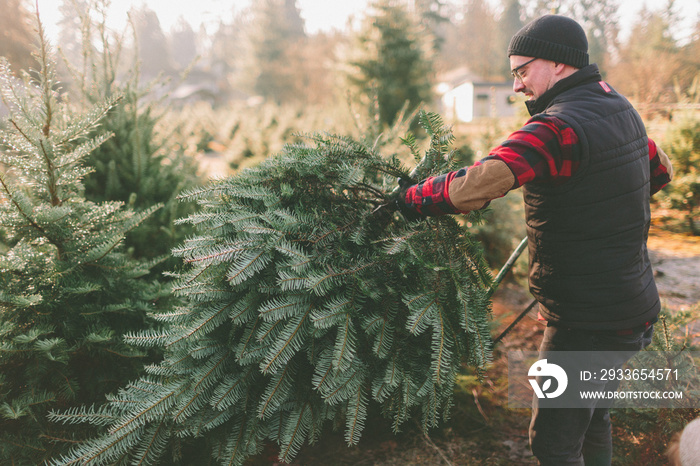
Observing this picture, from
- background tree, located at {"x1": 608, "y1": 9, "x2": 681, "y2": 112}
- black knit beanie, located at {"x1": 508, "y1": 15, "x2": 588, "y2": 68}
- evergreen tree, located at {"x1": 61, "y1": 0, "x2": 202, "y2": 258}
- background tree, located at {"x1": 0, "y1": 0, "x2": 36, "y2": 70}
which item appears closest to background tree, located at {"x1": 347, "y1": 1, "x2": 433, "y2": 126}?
background tree, located at {"x1": 608, "y1": 9, "x2": 681, "y2": 112}

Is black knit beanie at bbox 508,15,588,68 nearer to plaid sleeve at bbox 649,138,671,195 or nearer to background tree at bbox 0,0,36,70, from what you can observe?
plaid sleeve at bbox 649,138,671,195

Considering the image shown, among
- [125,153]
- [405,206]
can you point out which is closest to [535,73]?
A: [405,206]

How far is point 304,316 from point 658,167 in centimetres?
202

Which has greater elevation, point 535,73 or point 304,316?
point 535,73

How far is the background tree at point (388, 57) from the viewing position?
12062 mm

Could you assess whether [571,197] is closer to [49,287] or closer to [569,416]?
[569,416]

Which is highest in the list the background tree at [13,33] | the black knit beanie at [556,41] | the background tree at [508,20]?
the background tree at [508,20]

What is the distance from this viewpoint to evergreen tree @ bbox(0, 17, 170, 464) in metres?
2.01

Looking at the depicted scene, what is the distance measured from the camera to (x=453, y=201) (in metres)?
1.58

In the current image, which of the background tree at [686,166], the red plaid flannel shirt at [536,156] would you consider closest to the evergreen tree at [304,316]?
the red plaid flannel shirt at [536,156]

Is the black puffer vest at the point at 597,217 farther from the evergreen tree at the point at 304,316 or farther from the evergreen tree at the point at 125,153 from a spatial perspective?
the evergreen tree at the point at 125,153

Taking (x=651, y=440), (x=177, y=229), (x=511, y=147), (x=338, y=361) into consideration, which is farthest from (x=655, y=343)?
(x=177, y=229)

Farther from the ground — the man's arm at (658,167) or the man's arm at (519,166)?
the man's arm at (519,166)

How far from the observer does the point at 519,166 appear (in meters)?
1.50
